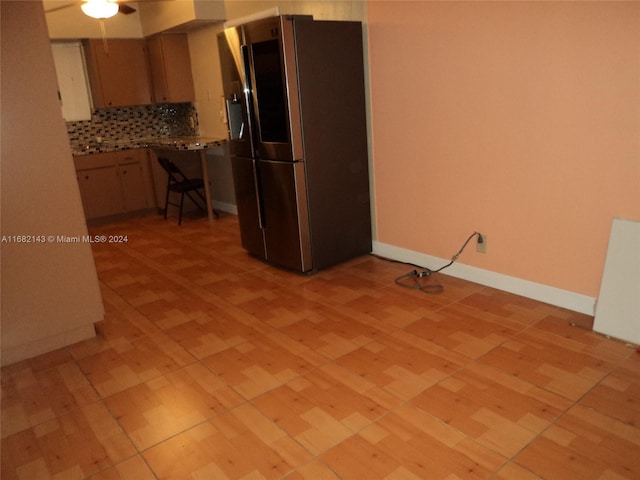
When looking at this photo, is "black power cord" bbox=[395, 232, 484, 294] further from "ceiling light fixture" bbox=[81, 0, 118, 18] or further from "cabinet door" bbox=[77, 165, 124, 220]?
"cabinet door" bbox=[77, 165, 124, 220]

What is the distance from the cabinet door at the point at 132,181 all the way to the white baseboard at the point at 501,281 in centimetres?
328

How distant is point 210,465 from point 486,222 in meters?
2.23

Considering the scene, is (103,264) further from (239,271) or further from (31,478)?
(31,478)

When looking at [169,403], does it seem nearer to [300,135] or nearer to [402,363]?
[402,363]

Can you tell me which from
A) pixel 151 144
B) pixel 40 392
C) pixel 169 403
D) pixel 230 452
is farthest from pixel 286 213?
pixel 151 144

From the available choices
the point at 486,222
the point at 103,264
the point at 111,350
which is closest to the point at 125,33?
the point at 103,264

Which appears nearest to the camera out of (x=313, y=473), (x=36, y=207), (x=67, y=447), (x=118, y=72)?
(x=313, y=473)

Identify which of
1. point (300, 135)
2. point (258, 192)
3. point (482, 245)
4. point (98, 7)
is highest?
point (98, 7)

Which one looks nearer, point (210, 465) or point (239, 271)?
point (210, 465)

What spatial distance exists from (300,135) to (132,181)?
3.23 m

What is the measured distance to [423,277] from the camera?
357cm

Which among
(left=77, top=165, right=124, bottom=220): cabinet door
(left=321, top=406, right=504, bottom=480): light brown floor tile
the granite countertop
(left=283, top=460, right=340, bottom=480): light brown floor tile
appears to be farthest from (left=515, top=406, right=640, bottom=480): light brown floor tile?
(left=77, top=165, right=124, bottom=220): cabinet door

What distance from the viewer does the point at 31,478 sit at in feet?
6.27

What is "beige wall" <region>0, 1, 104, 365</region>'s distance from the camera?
8.48 feet
